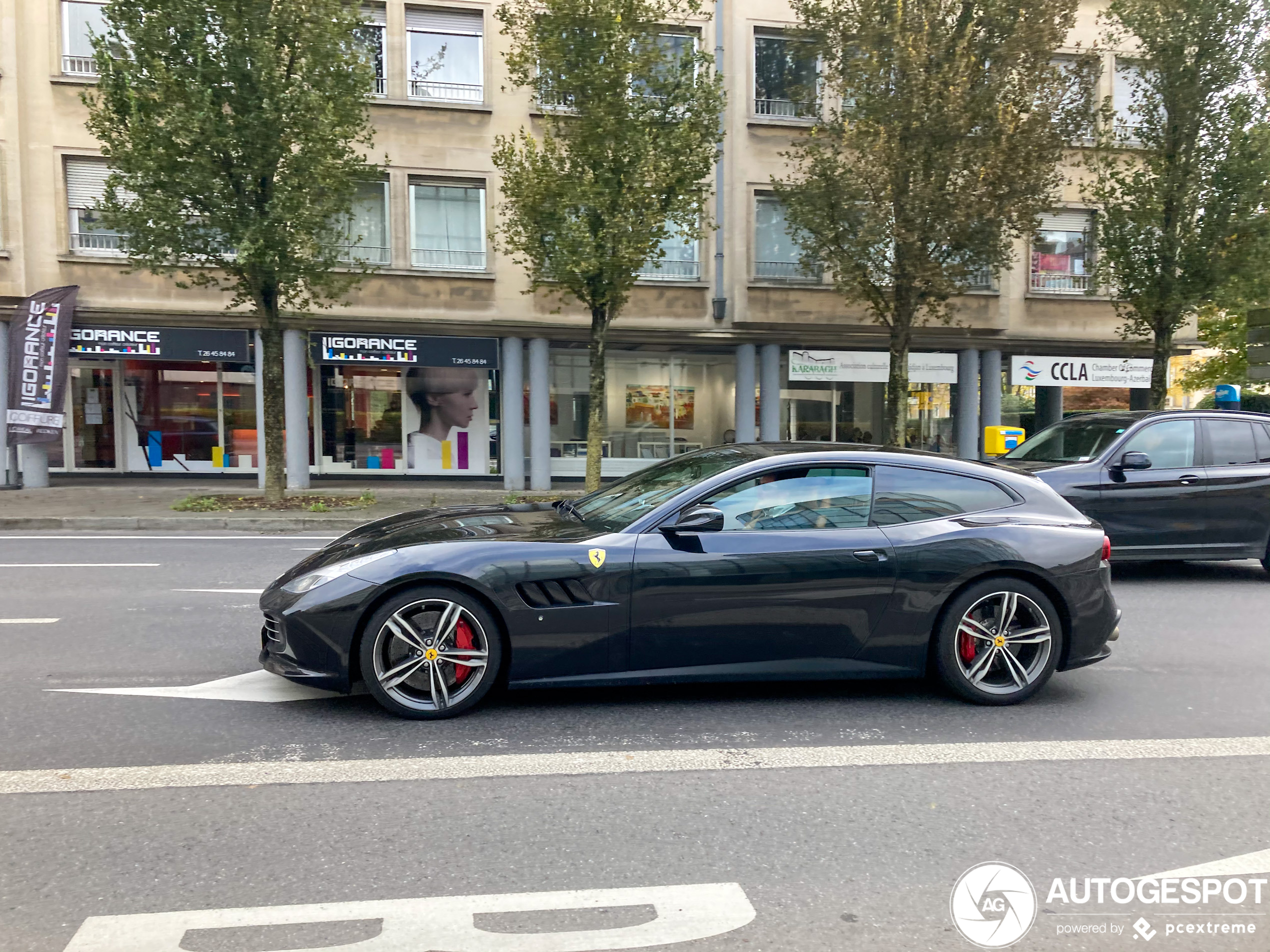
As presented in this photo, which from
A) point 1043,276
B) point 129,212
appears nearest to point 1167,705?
point 129,212

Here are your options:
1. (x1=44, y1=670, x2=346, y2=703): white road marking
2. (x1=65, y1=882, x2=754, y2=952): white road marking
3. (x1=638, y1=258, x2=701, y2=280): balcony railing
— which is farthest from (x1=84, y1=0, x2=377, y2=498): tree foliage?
(x1=65, y1=882, x2=754, y2=952): white road marking

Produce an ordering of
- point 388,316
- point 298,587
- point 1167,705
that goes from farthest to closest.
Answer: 1. point 388,316
2. point 1167,705
3. point 298,587

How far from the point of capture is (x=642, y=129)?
1432 centimetres

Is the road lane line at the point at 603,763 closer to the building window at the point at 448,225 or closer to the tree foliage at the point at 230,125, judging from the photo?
the tree foliage at the point at 230,125

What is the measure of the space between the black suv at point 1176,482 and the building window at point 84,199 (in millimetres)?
17133

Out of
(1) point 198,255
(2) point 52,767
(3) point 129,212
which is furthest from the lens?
(1) point 198,255

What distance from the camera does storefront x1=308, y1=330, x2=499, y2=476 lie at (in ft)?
64.6

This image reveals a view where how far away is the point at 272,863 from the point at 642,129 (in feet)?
43.2

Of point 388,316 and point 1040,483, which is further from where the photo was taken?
point 388,316

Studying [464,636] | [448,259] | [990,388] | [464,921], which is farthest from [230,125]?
[990,388]

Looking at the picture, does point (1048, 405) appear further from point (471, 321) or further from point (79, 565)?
point (79, 565)

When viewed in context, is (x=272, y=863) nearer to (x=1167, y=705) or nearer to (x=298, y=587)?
(x=298, y=587)

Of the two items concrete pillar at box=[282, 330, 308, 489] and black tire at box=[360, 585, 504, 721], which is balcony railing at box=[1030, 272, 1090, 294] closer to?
concrete pillar at box=[282, 330, 308, 489]

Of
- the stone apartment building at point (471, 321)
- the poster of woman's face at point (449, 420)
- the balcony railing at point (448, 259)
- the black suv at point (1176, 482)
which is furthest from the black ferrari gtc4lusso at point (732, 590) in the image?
the poster of woman's face at point (449, 420)
